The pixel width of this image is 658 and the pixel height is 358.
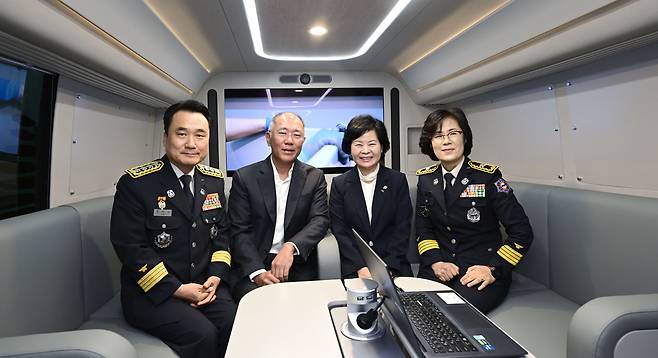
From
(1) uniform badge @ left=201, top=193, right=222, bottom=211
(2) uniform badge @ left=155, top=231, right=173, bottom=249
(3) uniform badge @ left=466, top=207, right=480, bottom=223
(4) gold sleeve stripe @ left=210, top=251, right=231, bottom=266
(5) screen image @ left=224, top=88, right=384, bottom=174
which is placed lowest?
(4) gold sleeve stripe @ left=210, top=251, right=231, bottom=266

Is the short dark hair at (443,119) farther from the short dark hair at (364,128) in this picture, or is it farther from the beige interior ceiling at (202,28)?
the beige interior ceiling at (202,28)

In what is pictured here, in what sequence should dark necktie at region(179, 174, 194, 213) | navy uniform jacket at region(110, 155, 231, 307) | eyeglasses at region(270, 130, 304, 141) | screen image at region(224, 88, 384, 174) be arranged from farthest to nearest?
screen image at region(224, 88, 384, 174) → eyeglasses at region(270, 130, 304, 141) → dark necktie at region(179, 174, 194, 213) → navy uniform jacket at region(110, 155, 231, 307)

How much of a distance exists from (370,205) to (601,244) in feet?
3.93

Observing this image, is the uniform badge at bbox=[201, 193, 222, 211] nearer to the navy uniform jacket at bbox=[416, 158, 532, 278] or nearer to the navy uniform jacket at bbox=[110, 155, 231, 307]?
the navy uniform jacket at bbox=[110, 155, 231, 307]

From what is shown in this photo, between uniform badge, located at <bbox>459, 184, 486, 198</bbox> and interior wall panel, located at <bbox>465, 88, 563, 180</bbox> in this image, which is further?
interior wall panel, located at <bbox>465, 88, 563, 180</bbox>

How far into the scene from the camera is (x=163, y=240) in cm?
174

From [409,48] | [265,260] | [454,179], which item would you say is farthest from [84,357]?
[409,48]

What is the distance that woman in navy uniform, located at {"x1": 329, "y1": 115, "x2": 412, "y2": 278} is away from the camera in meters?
2.13

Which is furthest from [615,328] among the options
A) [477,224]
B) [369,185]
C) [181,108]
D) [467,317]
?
A: [181,108]

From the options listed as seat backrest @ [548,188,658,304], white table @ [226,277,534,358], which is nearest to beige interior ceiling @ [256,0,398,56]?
seat backrest @ [548,188,658,304]

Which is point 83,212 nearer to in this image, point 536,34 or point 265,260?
point 265,260

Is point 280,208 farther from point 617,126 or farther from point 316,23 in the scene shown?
point 617,126

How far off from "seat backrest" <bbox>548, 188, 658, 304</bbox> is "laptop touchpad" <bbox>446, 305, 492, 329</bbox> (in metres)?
1.01

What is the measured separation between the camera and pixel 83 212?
1.78 metres
